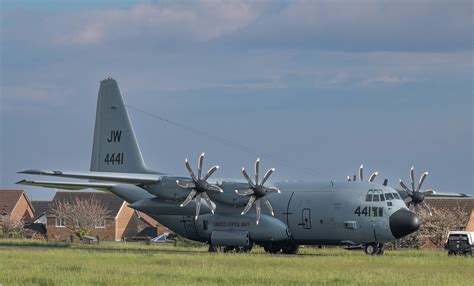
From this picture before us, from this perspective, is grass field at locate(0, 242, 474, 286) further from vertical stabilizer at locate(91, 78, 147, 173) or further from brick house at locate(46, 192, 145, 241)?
brick house at locate(46, 192, 145, 241)

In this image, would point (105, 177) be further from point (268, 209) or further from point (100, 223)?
point (100, 223)

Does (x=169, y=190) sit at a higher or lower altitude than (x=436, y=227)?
higher

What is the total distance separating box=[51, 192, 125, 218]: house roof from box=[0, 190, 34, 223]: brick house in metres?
3.78

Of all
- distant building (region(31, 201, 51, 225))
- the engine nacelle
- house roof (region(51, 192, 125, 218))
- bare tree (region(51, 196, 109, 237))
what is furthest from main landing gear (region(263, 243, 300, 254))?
distant building (region(31, 201, 51, 225))

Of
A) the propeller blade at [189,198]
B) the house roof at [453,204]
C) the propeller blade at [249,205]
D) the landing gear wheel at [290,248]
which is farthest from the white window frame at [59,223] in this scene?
the propeller blade at [249,205]

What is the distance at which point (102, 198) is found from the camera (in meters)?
116

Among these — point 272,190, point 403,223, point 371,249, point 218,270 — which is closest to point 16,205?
point 272,190

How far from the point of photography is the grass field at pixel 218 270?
3097 cm

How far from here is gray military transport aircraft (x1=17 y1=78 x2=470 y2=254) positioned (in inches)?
1961

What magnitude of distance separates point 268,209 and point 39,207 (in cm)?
7090

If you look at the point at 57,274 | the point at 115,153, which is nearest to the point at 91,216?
the point at 115,153

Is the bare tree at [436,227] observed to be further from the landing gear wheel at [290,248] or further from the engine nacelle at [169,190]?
the engine nacelle at [169,190]

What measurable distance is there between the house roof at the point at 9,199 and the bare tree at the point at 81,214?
5432mm

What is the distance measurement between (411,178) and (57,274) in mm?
28976
